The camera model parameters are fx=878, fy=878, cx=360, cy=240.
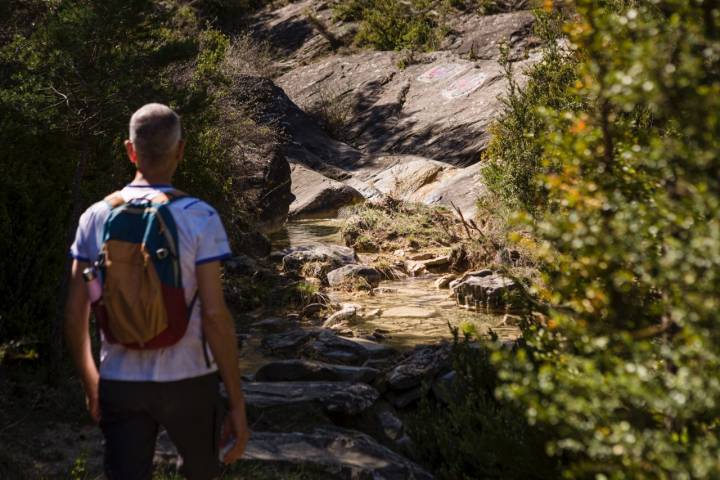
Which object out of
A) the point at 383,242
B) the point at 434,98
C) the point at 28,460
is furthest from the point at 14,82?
the point at 434,98

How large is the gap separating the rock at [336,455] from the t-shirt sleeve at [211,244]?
2159 millimetres

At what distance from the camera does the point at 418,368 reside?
672 centimetres

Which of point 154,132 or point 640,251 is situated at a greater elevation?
point 154,132

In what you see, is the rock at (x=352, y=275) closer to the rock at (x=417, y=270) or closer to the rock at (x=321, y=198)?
the rock at (x=417, y=270)

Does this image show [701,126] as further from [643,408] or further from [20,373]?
[20,373]

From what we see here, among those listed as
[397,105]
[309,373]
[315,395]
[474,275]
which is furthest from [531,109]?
[397,105]

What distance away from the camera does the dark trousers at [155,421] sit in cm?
263

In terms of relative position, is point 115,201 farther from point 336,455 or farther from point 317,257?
point 317,257

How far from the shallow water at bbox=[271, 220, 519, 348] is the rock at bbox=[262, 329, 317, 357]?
0.87 m

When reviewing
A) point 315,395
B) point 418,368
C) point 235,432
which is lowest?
point 418,368

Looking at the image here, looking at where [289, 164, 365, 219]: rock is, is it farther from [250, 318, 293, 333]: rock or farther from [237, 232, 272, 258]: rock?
[250, 318, 293, 333]: rock

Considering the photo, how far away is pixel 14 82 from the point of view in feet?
21.1

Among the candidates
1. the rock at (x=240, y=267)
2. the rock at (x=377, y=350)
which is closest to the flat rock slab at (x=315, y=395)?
the rock at (x=377, y=350)

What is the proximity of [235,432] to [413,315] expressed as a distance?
25.5 ft
